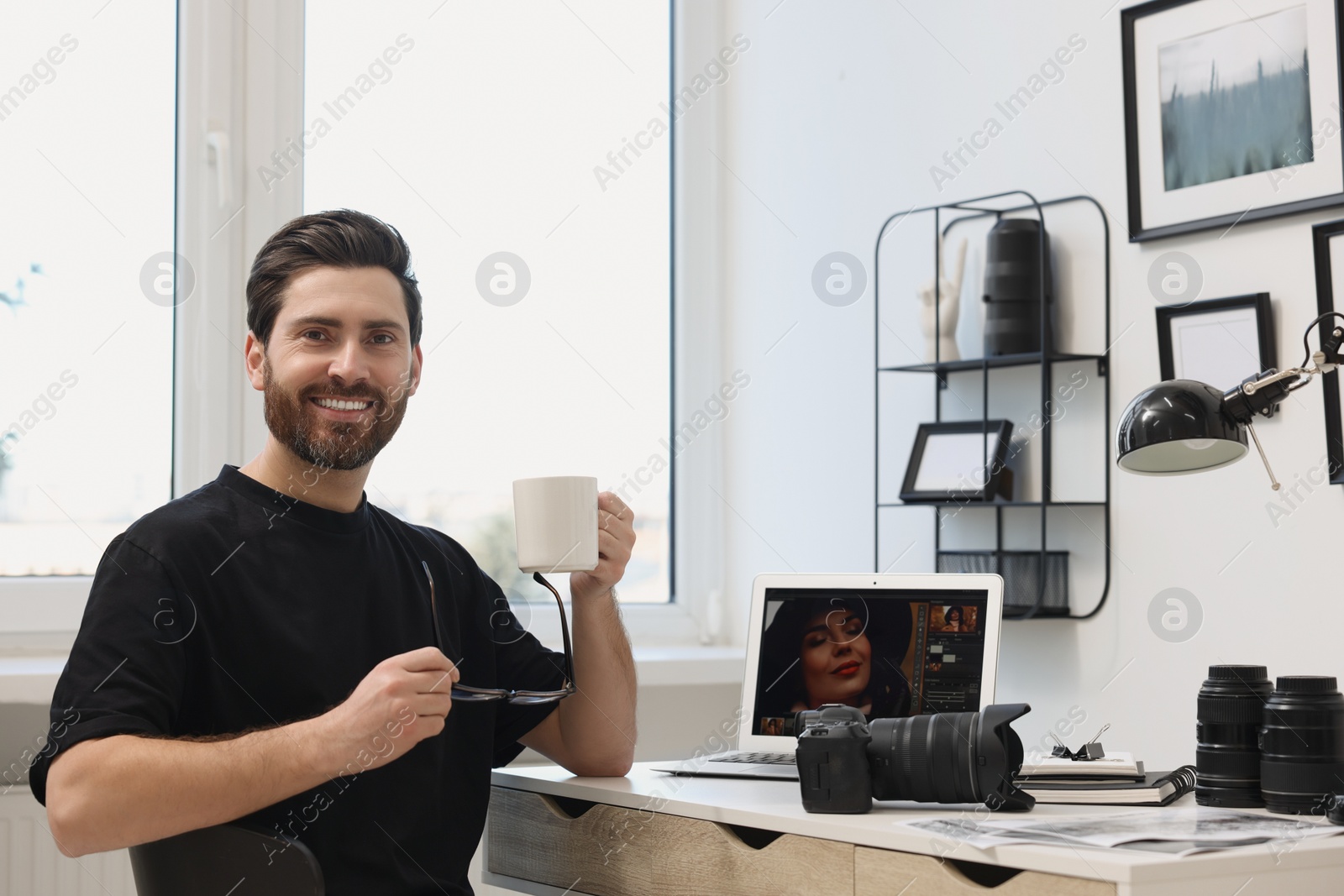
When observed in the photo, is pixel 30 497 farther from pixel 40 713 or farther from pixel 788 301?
pixel 788 301

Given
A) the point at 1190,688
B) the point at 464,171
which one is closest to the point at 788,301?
the point at 464,171

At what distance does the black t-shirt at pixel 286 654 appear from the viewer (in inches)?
55.0

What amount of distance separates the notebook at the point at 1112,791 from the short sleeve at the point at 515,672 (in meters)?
0.66

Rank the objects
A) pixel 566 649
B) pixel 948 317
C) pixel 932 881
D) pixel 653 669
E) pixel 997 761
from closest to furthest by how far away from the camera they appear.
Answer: pixel 932 881, pixel 997 761, pixel 566 649, pixel 948 317, pixel 653 669

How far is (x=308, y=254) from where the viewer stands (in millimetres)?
1712

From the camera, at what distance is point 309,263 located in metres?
1.71

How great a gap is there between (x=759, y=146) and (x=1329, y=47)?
134cm

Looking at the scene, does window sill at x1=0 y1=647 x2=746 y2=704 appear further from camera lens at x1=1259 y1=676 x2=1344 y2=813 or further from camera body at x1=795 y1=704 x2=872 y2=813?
camera lens at x1=1259 y1=676 x2=1344 y2=813

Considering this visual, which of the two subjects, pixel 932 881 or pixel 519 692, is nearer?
pixel 932 881

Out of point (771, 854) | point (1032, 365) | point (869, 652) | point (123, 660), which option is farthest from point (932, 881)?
point (1032, 365)

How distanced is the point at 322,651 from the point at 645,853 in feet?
1.47

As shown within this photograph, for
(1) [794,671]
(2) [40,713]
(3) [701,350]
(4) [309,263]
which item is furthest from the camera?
(3) [701,350]

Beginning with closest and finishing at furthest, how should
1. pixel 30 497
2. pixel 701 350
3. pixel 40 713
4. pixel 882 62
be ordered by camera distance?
pixel 40 713, pixel 30 497, pixel 882 62, pixel 701 350

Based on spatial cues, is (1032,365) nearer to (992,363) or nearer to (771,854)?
(992,363)
